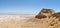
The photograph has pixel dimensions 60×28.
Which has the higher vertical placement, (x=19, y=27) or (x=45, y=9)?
(x=45, y=9)

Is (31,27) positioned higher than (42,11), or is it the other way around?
(42,11)

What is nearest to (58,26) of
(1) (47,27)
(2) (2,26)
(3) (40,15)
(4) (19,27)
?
(1) (47,27)

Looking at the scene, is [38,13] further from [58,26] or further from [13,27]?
[58,26]

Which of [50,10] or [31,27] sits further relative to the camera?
[50,10]

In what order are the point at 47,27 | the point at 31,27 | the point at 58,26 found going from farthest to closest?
the point at 31,27, the point at 47,27, the point at 58,26

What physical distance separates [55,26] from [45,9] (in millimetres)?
6215

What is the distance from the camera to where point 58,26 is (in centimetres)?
792

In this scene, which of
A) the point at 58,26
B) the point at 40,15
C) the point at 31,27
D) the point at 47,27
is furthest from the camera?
the point at 40,15

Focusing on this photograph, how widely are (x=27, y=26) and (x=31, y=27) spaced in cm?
41

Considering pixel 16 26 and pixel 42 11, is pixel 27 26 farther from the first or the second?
pixel 42 11

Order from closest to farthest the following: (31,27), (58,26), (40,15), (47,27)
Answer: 1. (58,26)
2. (47,27)
3. (31,27)
4. (40,15)

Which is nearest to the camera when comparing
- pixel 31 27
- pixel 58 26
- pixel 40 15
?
pixel 58 26

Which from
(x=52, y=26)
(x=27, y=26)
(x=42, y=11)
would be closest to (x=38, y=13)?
(x=42, y=11)

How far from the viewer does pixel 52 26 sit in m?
8.42
